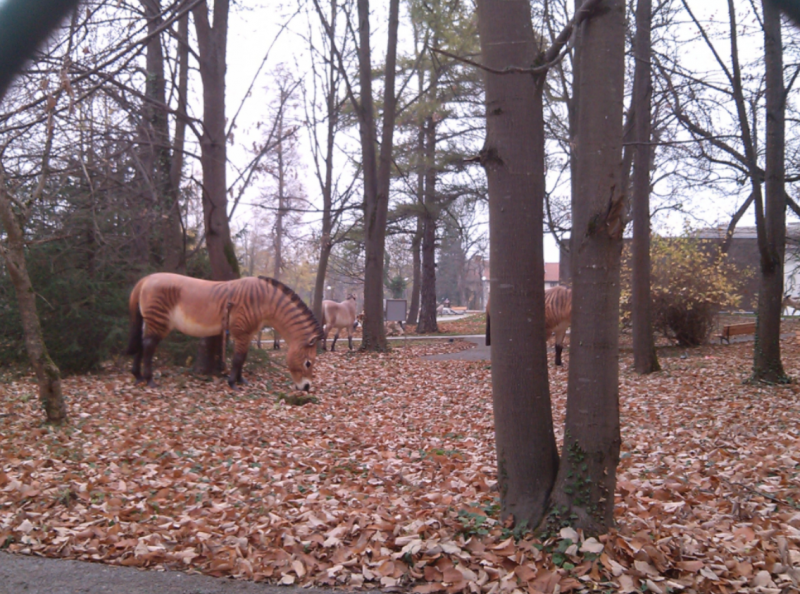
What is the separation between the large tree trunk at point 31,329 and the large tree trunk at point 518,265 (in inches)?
217

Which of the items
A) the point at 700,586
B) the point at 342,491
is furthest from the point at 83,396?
the point at 700,586

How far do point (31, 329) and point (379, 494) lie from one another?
15.1 feet

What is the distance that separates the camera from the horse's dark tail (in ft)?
35.6

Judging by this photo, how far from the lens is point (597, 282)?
3.82 metres

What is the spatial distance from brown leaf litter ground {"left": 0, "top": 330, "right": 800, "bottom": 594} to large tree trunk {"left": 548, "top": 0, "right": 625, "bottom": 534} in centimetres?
32

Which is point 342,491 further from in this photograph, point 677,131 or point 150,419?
point 677,131

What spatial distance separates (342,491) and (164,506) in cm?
144

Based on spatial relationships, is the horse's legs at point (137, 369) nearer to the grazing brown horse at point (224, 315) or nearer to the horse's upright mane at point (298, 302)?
the grazing brown horse at point (224, 315)

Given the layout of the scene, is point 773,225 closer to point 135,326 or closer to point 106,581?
point 106,581

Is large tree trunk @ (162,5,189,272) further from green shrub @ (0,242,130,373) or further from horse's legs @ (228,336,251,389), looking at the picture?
horse's legs @ (228,336,251,389)

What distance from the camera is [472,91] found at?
2278 centimetres

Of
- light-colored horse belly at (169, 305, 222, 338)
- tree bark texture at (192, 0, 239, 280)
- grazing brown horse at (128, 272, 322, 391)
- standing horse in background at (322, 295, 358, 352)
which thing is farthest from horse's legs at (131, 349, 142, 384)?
standing horse in background at (322, 295, 358, 352)

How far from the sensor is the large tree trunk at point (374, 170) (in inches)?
679

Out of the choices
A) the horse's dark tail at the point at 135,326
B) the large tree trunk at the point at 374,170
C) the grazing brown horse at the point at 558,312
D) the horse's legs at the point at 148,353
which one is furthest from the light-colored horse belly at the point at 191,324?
the large tree trunk at the point at 374,170
